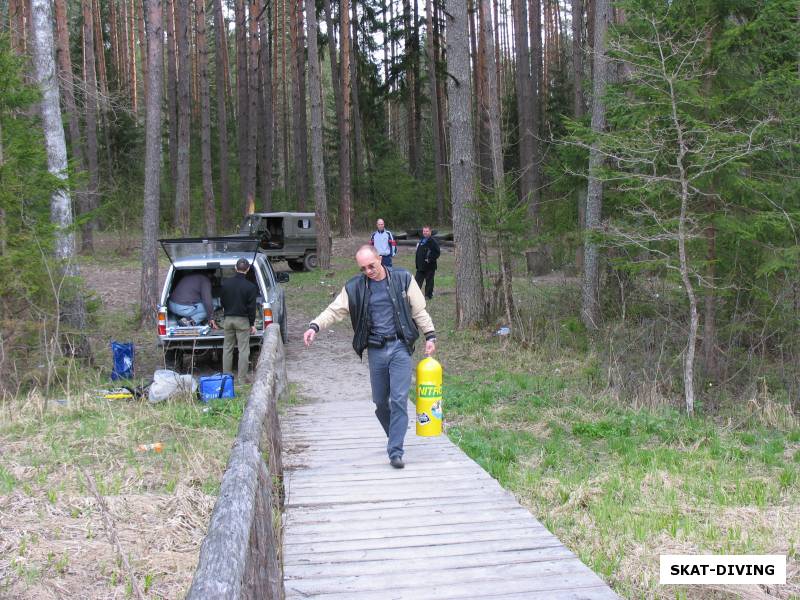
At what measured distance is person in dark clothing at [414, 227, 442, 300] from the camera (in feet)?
61.3

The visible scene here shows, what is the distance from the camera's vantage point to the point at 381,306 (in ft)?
21.0

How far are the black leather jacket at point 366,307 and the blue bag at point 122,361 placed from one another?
258 inches

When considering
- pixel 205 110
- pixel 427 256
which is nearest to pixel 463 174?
pixel 427 256

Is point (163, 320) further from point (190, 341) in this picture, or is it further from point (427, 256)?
point (427, 256)

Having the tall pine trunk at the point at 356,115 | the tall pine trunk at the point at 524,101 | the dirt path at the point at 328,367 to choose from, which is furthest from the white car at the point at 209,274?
the tall pine trunk at the point at 356,115

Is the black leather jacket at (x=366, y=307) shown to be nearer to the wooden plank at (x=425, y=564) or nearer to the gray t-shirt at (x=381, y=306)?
the gray t-shirt at (x=381, y=306)

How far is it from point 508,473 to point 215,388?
4.61 metres

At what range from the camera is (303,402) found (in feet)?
33.0

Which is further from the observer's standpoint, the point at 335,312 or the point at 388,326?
the point at 335,312

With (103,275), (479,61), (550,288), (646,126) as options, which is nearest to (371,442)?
(646,126)

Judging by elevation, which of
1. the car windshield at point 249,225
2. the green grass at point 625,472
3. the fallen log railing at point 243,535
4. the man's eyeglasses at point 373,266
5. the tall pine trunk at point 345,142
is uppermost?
the tall pine trunk at point 345,142

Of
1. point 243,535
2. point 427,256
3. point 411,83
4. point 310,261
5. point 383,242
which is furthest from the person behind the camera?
point 411,83

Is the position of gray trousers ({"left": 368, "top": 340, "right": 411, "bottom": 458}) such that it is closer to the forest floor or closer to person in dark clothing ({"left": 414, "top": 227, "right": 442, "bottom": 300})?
→ the forest floor

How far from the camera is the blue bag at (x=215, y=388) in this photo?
10.1 m
